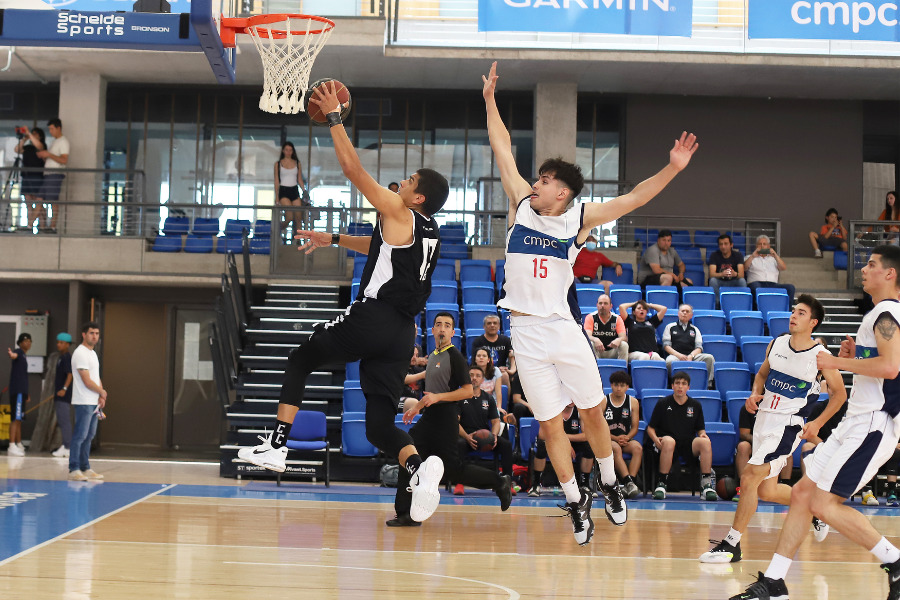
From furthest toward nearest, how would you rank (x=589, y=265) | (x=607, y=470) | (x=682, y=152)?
1. (x=589, y=265)
2. (x=607, y=470)
3. (x=682, y=152)

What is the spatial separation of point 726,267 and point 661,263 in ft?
3.22

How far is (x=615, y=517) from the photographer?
233 inches

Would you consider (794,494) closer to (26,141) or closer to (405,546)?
(405,546)

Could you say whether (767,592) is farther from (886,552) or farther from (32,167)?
(32,167)

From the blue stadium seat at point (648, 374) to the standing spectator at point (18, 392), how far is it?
9.16 m

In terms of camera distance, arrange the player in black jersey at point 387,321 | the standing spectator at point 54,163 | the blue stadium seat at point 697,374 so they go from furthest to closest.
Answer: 1. the standing spectator at point 54,163
2. the blue stadium seat at point 697,374
3. the player in black jersey at point 387,321

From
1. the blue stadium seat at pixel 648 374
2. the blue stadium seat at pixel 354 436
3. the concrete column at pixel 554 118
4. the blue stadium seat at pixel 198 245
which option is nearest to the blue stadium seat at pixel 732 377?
the blue stadium seat at pixel 648 374

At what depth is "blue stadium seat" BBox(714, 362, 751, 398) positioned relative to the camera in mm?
→ 11711

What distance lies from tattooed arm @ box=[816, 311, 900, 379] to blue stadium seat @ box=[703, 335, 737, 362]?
25.6ft

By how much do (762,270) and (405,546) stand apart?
9743 mm

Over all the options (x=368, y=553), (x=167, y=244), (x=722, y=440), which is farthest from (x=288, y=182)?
(x=368, y=553)

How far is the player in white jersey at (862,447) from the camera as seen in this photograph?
15.9ft

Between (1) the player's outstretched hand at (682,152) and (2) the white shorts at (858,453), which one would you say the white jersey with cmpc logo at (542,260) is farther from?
(2) the white shorts at (858,453)

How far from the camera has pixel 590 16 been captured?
46.2 feet
